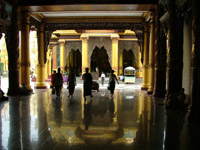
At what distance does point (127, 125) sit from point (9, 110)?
381cm

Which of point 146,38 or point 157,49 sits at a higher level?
point 146,38

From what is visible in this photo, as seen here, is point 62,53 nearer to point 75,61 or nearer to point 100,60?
point 75,61

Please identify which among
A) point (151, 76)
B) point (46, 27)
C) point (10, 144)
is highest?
point (46, 27)

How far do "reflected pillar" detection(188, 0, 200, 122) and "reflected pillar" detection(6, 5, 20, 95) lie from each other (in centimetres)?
771

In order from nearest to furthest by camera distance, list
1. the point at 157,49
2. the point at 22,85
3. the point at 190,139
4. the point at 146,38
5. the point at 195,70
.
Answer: the point at 190,139 < the point at 195,70 < the point at 157,49 < the point at 22,85 < the point at 146,38

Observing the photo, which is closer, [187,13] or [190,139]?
[190,139]

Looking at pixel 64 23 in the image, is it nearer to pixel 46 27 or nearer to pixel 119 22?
pixel 46 27

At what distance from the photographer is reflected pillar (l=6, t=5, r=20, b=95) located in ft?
32.8

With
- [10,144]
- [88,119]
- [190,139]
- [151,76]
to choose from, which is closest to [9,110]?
[88,119]

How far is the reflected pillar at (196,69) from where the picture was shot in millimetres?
5348

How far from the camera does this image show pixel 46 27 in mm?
14320

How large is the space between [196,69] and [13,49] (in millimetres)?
7951

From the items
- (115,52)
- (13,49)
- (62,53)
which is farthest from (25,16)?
(62,53)

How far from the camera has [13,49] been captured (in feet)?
33.3
